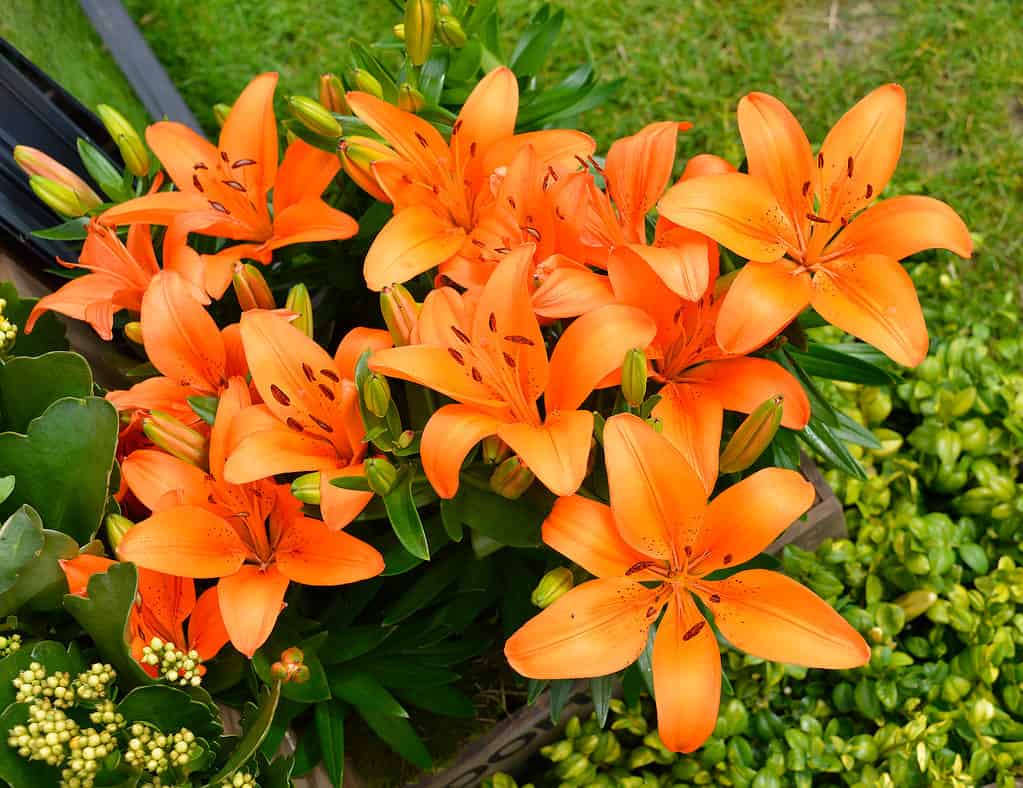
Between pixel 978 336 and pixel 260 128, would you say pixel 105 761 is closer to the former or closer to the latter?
pixel 260 128

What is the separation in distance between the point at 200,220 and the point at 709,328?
579 mm

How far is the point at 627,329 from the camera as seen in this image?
2.96ft

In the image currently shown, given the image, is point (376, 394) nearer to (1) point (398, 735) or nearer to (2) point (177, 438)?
(2) point (177, 438)

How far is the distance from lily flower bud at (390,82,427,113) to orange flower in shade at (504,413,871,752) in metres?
0.51

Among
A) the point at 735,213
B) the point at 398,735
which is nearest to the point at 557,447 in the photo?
the point at 735,213

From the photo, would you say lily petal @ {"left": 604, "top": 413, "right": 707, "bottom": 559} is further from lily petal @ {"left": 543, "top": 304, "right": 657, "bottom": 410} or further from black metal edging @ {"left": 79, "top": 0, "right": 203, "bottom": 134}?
black metal edging @ {"left": 79, "top": 0, "right": 203, "bottom": 134}

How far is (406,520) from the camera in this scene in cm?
94

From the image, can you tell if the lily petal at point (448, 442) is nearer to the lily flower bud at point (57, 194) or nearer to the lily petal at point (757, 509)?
the lily petal at point (757, 509)

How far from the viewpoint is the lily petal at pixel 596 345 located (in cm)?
90

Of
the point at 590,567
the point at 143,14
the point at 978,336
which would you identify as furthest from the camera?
the point at 143,14

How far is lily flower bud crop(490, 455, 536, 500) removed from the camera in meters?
0.91

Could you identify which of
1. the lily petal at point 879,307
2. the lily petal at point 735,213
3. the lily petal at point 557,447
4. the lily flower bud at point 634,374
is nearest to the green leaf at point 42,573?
the lily petal at point 557,447

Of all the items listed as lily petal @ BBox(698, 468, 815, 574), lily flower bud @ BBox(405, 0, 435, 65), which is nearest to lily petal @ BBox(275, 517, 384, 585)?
lily petal @ BBox(698, 468, 815, 574)

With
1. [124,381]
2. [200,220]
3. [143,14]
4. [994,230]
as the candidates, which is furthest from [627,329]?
[143,14]
